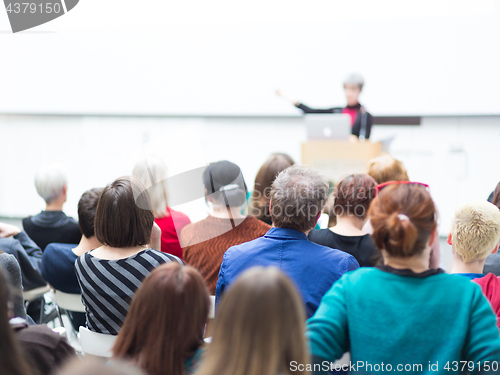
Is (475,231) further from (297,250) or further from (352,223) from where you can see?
(297,250)

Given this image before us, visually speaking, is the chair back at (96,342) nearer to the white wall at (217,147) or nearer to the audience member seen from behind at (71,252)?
the audience member seen from behind at (71,252)

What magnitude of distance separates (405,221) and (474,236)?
616 millimetres

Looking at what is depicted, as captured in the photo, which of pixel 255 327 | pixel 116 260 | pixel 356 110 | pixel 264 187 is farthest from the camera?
pixel 356 110

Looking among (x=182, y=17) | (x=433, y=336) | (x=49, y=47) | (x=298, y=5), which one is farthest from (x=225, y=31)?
(x=433, y=336)

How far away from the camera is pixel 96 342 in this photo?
1.69m

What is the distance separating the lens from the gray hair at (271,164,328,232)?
1543mm

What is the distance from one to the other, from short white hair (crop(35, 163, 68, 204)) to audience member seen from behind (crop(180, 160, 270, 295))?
1.22m

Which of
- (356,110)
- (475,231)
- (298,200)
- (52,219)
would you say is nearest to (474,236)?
(475,231)

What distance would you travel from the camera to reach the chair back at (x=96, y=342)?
1673 mm

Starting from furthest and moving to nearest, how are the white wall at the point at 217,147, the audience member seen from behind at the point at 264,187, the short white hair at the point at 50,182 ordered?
the white wall at the point at 217,147 < the short white hair at the point at 50,182 < the audience member seen from behind at the point at 264,187

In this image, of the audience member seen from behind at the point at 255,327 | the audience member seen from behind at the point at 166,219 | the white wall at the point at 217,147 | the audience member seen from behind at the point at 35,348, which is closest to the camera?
the audience member seen from behind at the point at 255,327

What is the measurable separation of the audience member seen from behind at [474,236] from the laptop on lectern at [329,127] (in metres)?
1.65

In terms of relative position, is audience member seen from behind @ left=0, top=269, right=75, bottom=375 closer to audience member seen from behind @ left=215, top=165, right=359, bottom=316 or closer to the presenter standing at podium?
audience member seen from behind @ left=215, top=165, right=359, bottom=316

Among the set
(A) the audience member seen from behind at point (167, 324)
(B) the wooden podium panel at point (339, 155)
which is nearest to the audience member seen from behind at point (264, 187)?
(B) the wooden podium panel at point (339, 155)
